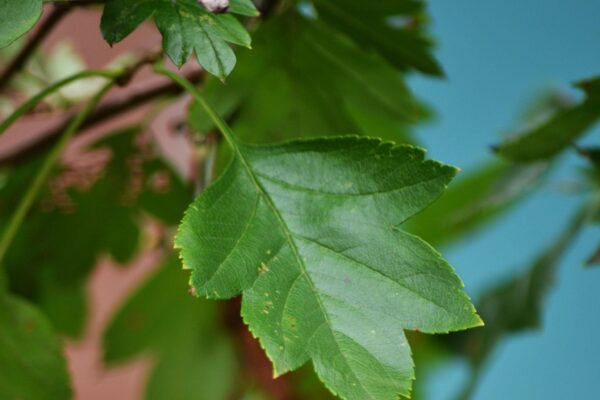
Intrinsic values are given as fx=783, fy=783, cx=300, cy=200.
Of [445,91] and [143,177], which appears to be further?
[445,91]

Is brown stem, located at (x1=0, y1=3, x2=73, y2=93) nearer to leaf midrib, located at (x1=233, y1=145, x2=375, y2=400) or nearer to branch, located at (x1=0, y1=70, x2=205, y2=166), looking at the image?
branch, located at (x1=0, y1=70, x2=205, y2=166)

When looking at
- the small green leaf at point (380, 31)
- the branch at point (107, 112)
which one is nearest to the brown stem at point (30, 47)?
the branch at point (107, 112)

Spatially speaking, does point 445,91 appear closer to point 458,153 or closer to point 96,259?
point 458,153

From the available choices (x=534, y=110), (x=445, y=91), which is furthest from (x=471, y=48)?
(x=534, y=110)

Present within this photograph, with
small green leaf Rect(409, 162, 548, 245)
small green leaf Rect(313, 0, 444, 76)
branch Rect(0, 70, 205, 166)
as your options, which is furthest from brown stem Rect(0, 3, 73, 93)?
small green leaf Rect(409, 162, 548, 245)

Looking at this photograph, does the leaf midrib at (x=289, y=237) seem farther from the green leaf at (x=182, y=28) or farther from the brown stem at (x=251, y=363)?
the brown stem at (x=251, y=363)
